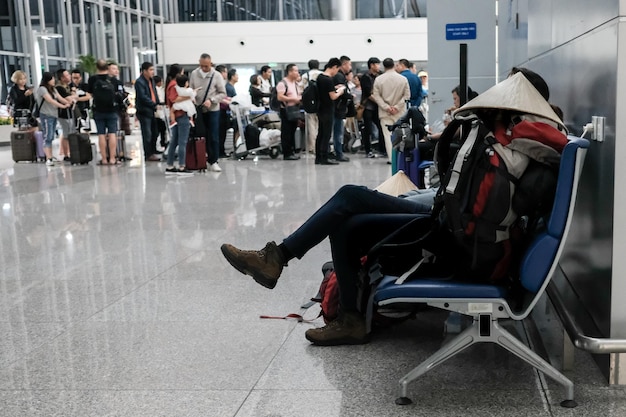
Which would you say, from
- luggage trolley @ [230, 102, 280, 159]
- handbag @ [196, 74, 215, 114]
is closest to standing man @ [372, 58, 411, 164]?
handbag @ [196, 74, 215, 114]

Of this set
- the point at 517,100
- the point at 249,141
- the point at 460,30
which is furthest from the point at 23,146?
the point at 517,100

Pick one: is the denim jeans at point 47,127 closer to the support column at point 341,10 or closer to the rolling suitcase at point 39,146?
the rolling suitcase at point 39,146

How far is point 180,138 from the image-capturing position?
520 inches

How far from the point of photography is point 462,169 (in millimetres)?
3117

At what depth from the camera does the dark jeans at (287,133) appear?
51.1 feet

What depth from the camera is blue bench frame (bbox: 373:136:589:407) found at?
115 inches

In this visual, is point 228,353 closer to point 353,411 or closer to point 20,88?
point 353,411

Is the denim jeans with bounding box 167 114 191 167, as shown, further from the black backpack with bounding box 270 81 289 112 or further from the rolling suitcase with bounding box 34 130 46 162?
the rolling suitcase with bounding box 34 130 46 162

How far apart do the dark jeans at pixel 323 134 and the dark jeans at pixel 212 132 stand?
1859mm

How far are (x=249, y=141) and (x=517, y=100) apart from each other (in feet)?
44.6

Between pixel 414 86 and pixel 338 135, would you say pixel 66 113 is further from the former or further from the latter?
pixel 414 86

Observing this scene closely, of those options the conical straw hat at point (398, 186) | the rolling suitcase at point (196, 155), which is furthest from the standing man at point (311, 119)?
the conical straw hat at point (398, 186)

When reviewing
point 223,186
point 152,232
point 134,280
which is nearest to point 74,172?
point 223,186

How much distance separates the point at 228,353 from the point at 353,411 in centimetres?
97
